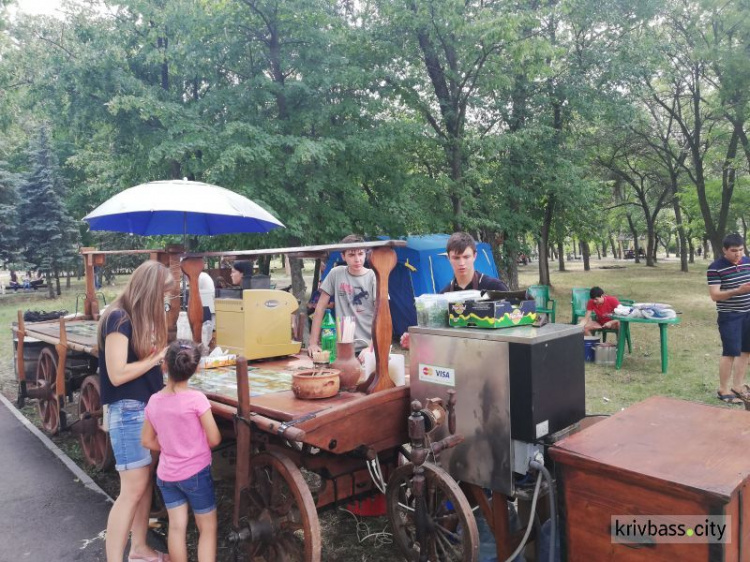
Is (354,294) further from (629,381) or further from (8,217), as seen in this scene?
(8,217)

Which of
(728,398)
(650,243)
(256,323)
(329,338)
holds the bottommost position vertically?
(728,398)

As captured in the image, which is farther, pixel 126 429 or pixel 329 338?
pixel 329 338

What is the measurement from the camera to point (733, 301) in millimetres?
5809

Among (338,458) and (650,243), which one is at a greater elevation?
(650,243)

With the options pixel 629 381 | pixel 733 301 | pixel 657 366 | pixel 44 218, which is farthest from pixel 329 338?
pixel 44 218

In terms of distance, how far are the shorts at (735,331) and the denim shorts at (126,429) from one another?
5832 mm

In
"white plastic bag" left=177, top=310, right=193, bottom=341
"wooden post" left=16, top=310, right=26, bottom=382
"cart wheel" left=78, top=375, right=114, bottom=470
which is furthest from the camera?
"wooden post" left=16, top=310, right=26, bottom=382

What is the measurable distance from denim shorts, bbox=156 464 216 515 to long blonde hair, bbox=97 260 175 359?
2.34 ft

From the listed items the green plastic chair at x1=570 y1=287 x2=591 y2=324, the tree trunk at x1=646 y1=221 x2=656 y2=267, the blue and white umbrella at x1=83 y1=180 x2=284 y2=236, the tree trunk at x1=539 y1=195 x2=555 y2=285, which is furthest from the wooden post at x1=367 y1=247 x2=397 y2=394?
the tree trunk at x1=646 y1=221 x2=656 y2=267

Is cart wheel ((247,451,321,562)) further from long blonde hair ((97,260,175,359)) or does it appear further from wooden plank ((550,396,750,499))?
wooden plank ((550,396,750,499))

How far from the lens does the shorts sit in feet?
19.2

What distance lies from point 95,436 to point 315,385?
126 inches

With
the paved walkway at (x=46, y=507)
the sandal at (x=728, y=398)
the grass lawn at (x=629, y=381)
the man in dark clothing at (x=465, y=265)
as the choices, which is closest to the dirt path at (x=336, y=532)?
the grass lawn at (x=629, y=381)

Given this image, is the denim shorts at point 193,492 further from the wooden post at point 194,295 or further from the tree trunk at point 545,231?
the tree trunk at point 545,231
